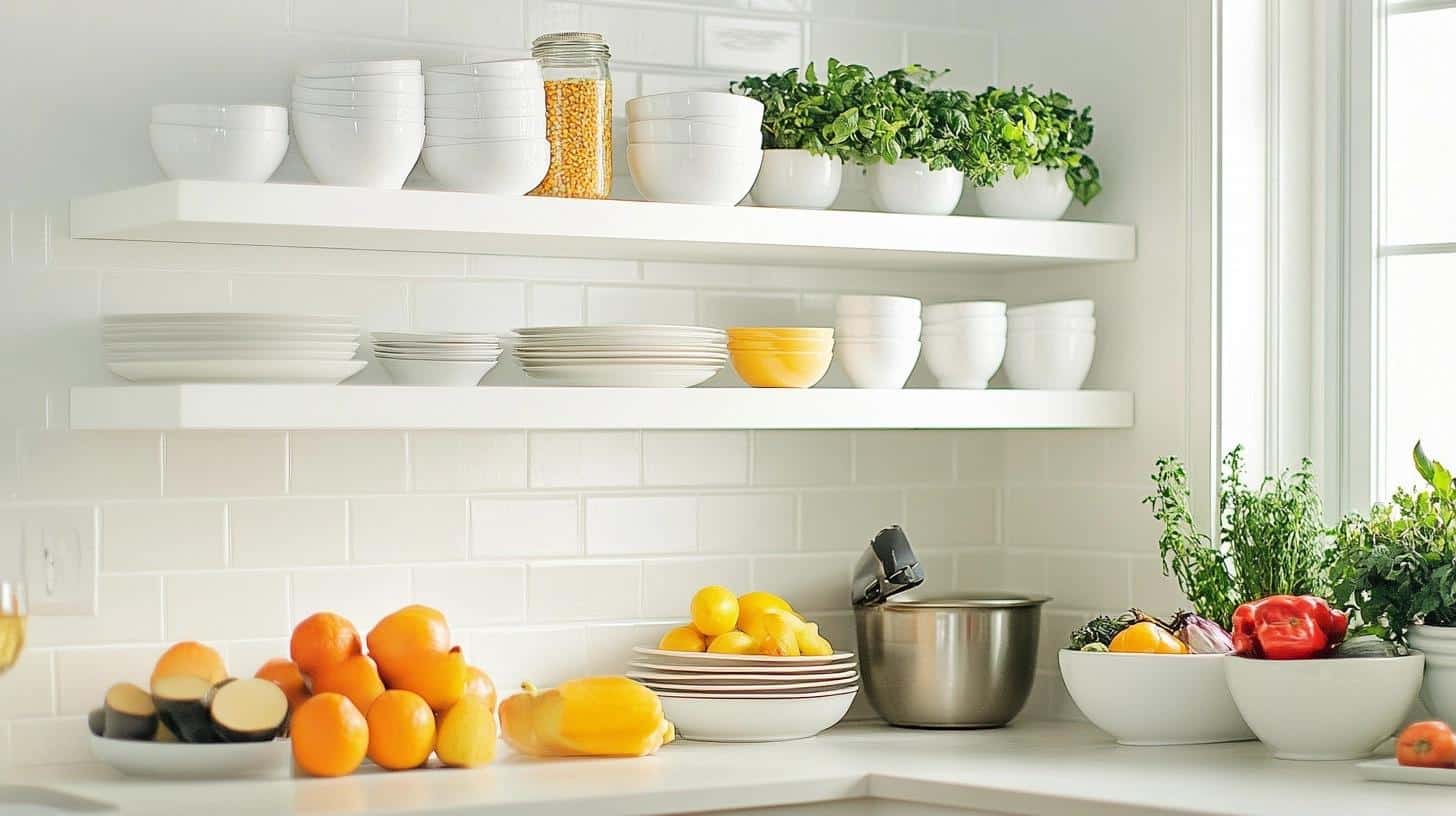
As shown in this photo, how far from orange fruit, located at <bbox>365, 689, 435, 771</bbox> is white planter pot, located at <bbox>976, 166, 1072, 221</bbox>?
3.95ft

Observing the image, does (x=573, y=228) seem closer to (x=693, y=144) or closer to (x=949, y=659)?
(x=693, y=144)

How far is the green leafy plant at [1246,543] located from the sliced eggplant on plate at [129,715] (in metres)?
1.43

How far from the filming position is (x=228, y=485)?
2.81 metres

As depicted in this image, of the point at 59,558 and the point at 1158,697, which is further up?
the point at 59,558

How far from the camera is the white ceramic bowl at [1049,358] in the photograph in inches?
124

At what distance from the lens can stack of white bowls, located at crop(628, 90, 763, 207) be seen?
9.29ft

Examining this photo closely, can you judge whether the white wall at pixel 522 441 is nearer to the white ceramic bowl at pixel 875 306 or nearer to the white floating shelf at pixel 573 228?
the white floating shelf at pixel 573 228

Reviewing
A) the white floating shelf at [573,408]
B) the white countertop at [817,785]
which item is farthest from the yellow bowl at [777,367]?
the white countertop at [817,785]

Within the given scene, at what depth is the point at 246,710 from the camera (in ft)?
8.41

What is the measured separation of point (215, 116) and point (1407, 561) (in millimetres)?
1682

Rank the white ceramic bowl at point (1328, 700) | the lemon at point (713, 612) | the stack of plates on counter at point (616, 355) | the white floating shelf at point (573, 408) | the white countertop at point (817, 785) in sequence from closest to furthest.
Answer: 1. the white countertop at point (817, 785)
2. the white floating shelf at point (573, 408)
3. the white ceramic bowl at point (1328, 700)
4. the stack of plates on counter at point (616, 355)
5. the lemon at point (713, 612)

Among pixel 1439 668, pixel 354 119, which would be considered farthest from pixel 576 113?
pixel 1439 668

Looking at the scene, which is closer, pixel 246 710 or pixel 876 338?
pixel 246 710

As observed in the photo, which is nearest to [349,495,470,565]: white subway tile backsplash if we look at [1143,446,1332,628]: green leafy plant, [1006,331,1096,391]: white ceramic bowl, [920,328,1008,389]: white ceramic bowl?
[920,328,1008,389]: white ceramic bowl
